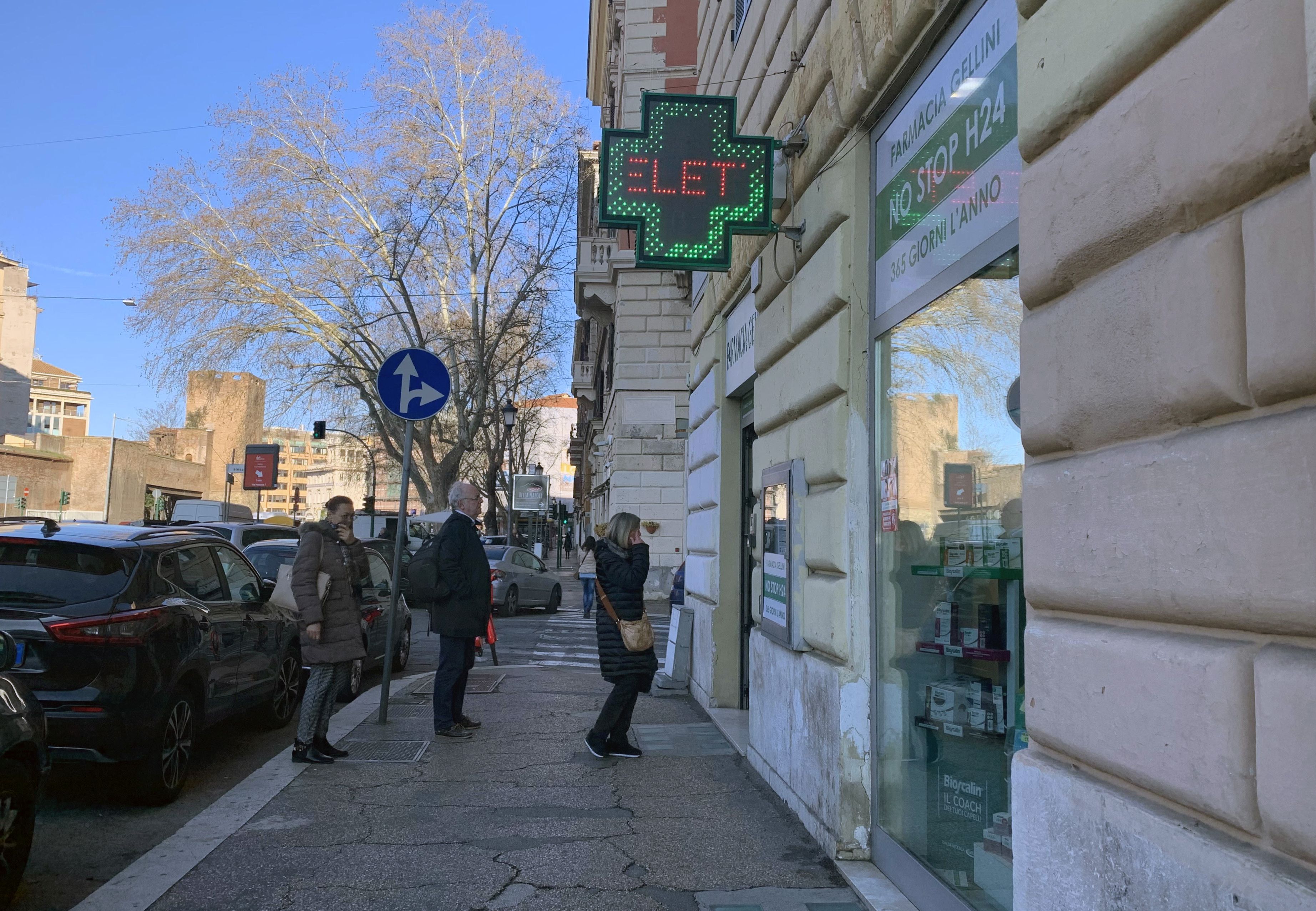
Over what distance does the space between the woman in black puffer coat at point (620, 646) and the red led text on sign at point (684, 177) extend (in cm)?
218

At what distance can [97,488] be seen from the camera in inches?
2530

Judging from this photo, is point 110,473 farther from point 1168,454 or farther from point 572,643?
point 1168,454

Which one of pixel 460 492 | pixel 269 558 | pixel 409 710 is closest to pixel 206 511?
pixel 269 558

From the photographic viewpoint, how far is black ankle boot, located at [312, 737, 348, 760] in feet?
23.5

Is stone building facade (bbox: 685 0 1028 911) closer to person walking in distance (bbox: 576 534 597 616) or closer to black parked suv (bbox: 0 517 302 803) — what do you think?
black parked suv (bbox: 0 517 302 803)

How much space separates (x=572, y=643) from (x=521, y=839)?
11.1m

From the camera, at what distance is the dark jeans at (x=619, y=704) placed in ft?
23.9

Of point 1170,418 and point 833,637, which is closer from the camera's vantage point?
point 1170,418

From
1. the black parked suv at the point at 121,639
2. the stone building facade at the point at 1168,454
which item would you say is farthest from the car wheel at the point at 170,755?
the stone building facade at the point at 1168,454

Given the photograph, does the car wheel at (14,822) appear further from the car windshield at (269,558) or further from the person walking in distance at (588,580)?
the person walking in distance at (588,580)

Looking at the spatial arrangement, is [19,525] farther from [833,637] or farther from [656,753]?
[833,637]

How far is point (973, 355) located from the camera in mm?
4227

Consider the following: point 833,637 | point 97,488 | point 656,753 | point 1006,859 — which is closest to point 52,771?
point 656,753

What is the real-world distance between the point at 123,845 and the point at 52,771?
157 cm
